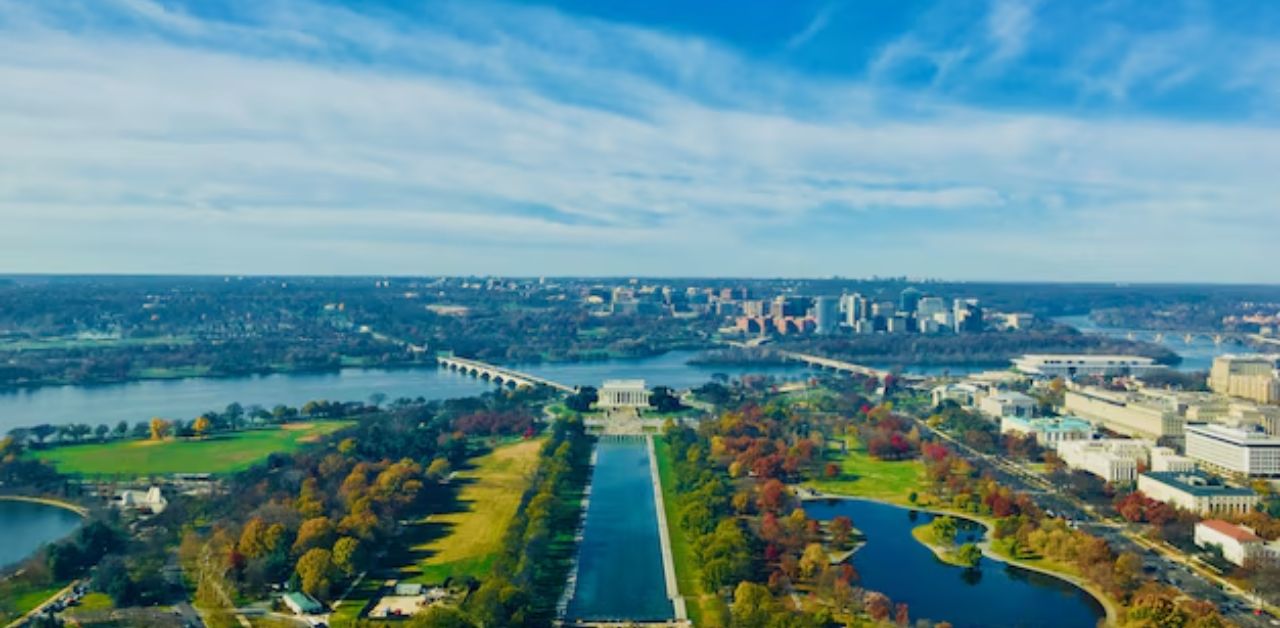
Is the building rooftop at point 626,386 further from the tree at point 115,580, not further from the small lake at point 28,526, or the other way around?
the tree at point 115,580

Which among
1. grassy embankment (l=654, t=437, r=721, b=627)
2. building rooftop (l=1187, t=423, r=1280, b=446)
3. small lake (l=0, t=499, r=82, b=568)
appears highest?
building rooftop (l=1187, t=423, r=1280, b=446)

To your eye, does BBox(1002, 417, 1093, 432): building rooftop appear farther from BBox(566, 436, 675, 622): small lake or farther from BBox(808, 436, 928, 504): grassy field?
BBox(566, 436, 675, 622): small lake

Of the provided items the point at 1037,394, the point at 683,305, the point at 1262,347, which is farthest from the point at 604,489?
the point at 683,305

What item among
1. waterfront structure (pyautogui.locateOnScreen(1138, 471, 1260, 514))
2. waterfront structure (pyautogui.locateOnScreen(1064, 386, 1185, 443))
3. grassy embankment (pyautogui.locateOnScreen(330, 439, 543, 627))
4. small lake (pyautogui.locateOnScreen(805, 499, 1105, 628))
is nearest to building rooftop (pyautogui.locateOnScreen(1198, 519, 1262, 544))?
waterfront structure (pyautogui.locateOnScreen(1138, 471, 1260, 514))

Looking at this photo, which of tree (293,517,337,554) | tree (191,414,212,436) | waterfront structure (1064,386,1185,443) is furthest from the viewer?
waterfront structure (1064,386,1185,443)

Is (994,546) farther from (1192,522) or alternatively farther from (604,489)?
(604,489)

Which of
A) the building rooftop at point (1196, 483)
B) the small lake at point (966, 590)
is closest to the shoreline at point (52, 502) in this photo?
the small lake at point (966, 590)
